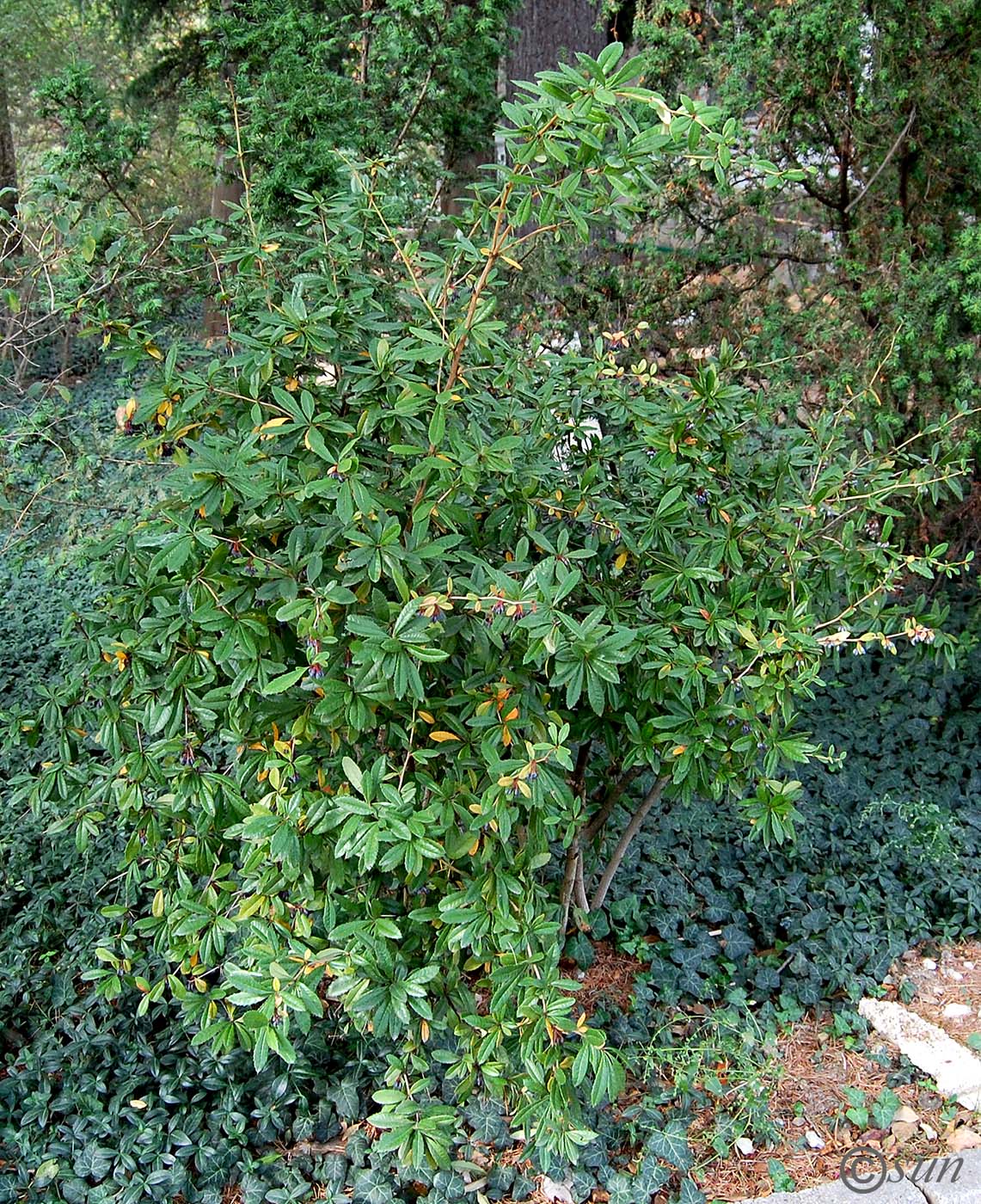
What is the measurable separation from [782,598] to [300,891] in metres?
1.31

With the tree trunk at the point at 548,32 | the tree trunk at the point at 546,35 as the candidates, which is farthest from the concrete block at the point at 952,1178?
the tree trunk at the point at 548,32

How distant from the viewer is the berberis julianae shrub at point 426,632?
1868 mm

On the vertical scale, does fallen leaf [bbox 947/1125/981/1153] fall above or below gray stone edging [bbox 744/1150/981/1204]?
below

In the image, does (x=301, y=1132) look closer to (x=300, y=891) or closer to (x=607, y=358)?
(x=300, y=891)

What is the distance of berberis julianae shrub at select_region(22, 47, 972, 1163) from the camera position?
1.87 metres

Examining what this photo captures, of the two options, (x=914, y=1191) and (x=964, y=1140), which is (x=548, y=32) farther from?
(x=914, y=1191)

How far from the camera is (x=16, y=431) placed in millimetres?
2658

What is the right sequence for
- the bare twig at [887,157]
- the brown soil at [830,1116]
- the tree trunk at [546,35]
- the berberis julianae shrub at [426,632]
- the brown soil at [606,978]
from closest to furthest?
the berberis julianae shrub at [426,632], the brown soil at [830,1116], the brown soil at [606,978], the bare twig at [887,157], the tree trunk at [546,35]

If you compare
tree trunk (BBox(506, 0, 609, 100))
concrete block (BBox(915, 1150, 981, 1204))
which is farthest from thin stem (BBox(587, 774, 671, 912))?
tree trunk (BBox(506, 0, 609, 100))

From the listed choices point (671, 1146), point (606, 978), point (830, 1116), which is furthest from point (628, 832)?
point (830, 1116)

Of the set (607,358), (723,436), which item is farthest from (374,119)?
(723,436)

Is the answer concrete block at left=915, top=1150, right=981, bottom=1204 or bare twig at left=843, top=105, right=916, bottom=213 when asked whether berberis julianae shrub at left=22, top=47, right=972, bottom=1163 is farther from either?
bare twig at left=843, top=105, right=916, bottom=213

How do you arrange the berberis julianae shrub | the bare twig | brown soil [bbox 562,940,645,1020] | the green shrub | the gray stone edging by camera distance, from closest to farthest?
the berberis julianae shrub < the gray stone edging < brown soil [bbox 562,940,645,1020] < the green shrub < the bare twig

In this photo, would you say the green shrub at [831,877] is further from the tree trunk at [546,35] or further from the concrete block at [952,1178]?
the tree trunk at [546,35]
